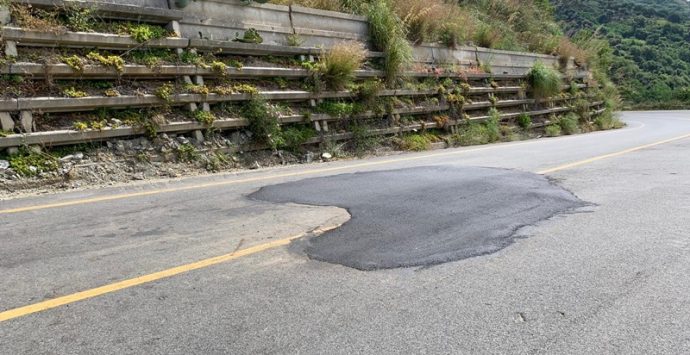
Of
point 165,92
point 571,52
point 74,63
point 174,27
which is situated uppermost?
point 174,27

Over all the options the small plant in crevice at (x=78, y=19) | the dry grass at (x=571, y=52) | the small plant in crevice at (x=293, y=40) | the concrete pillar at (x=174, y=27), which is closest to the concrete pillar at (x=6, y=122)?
the small plant in crevice at (x=78, y=19)

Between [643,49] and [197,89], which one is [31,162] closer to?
[197,89]

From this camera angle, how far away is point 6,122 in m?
7.19

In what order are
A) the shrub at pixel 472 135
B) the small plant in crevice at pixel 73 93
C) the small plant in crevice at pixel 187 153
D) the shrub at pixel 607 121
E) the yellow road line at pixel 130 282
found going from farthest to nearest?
the shrub at pixel 607 121 < the shrub at pixel 472 135 < the small plant in crevice at pixel 187 153 < the small plant in crevice at pixel 73 93 < the yellow road line at pixel 130 282

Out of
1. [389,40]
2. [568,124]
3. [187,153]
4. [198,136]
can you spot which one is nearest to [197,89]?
[198,136]

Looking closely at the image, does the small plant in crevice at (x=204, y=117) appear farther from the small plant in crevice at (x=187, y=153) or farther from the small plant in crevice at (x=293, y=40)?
the small plant in crevice at (x=293, y=40)

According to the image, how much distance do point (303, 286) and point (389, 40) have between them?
10896 mm

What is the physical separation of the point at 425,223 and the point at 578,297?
1.93 m

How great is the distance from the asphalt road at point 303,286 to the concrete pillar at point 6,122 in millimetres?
1451

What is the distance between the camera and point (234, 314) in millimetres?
3363

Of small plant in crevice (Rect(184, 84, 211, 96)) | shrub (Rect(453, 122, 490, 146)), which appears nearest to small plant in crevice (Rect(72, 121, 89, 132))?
small plant in crevice (Rect(184, 84, 211, 96))

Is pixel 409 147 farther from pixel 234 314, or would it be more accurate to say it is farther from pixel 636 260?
pixel 234 314

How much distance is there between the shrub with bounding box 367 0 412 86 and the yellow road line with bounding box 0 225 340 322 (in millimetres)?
9486

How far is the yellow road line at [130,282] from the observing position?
10.8 feet
